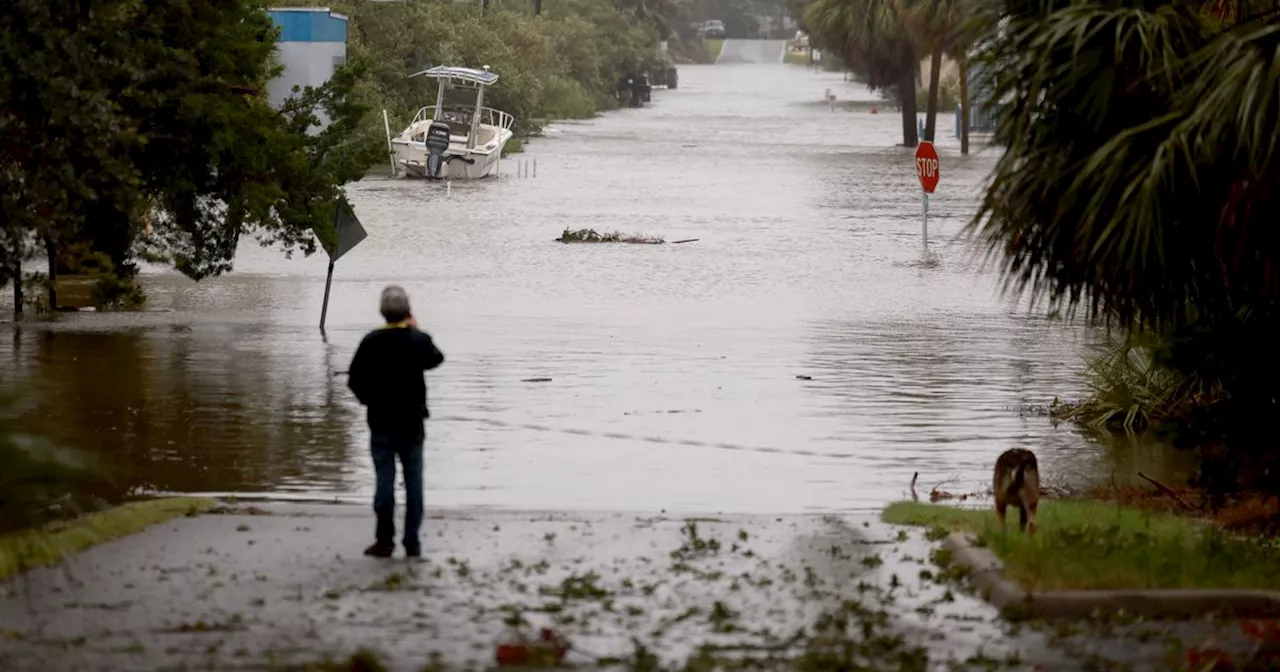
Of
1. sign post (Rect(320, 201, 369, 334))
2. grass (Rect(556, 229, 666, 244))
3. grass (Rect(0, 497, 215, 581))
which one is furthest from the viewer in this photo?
grass (Rect(556, 229, 666, 244))

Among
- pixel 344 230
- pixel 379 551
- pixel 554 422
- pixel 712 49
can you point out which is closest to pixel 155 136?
pixel 554 422

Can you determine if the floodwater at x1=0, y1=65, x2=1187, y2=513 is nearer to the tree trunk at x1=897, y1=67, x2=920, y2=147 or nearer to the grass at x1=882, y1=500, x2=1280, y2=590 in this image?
the grass at x1=882, y1=500, x2=1280, y2=590

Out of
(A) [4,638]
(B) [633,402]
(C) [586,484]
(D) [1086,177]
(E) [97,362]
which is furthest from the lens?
(E) [97,362]

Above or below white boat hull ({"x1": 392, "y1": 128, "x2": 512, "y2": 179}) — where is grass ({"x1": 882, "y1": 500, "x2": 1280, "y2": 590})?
below

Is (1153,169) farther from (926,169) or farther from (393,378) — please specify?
(926,169)

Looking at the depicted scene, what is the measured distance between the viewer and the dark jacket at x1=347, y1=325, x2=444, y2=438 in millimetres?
10758

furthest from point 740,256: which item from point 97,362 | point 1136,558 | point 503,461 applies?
point 1136,558

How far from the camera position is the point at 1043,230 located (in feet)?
38.0

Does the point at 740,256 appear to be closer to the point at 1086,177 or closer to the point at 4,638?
the point at 1086,177

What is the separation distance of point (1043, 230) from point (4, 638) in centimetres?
599

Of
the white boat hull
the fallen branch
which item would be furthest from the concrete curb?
the white boat hull

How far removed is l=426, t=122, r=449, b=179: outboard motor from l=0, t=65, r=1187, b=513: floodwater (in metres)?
8.49

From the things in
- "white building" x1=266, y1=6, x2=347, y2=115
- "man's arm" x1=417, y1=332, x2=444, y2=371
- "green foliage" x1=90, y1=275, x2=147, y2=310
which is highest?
"white building" x1=266, y1=6, x2=347, y2=115

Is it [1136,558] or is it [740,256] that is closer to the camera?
[1136,558]
